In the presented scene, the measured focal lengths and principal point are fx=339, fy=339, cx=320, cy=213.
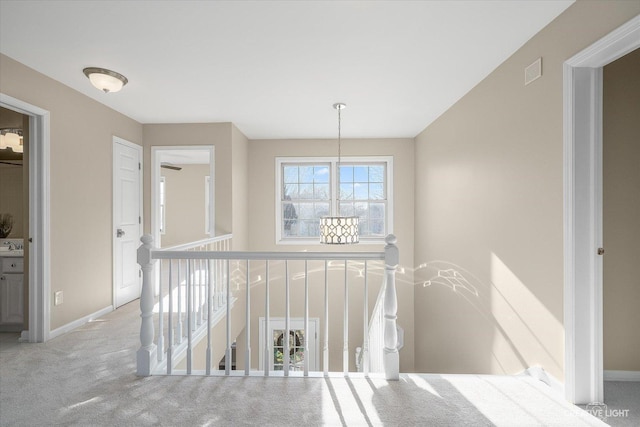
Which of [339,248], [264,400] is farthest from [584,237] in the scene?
[339,248]

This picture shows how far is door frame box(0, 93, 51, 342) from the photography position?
3068mm

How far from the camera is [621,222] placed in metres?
2.29

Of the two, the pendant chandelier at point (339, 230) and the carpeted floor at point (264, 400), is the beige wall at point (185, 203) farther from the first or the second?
the carpeted floor at point (264, 400)

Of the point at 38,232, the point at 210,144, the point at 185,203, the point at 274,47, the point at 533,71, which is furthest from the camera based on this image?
the point at 185,203

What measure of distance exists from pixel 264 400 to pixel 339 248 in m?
3.89

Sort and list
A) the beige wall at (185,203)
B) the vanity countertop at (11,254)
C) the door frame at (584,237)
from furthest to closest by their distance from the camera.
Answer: the beige wall at (185,203) < the vanity countertop at (11,254) < the door frame at (584,237)

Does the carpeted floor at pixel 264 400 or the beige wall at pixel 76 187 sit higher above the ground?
the beige wall at pixel 76 187

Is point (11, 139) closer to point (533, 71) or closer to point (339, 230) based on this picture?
point (339, 230)

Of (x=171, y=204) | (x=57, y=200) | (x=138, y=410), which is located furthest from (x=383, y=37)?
(x=171, y=204)

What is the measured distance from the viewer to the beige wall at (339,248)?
5801 mm

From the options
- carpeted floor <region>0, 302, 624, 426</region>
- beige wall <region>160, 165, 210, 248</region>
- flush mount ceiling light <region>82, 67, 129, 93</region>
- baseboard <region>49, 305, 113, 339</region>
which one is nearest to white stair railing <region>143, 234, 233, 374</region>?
carpeted floor <region>0, 302, 624, 426</region>

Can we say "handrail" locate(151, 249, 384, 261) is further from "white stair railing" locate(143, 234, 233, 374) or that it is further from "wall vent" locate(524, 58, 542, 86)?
"wall vent" locate(524, 58, 542, 86)

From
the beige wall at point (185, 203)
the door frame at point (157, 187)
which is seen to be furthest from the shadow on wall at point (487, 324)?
the beige wall at point (185, 203)

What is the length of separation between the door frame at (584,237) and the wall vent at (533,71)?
332 mm
